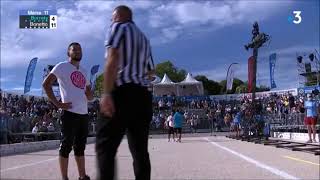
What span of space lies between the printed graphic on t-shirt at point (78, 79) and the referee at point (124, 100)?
264cm

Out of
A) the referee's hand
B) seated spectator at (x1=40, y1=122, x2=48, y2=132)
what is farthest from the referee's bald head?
seated spectator at (x1=40, y1=122, x2=48, y2=132)

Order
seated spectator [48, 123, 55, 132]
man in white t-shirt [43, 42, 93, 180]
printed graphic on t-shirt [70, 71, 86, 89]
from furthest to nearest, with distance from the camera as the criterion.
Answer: seated spectator [48, 123, 55, 132] → printed graphic on t-shirt [70, 71, 86, 89] → man in white t-shirt [43, 42, 93, 180]

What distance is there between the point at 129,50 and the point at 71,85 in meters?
2.81

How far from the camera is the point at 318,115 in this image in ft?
66.2

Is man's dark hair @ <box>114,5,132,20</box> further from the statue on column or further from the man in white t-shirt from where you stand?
the statue on column

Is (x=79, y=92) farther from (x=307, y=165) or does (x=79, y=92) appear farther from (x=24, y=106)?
(x=24, y=106)

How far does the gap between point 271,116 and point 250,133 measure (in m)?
5.29

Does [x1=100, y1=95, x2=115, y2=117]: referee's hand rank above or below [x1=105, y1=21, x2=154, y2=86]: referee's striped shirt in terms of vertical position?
below

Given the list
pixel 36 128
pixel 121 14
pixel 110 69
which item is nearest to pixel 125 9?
pixel 121 14

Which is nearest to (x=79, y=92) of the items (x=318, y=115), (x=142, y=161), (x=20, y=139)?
(x=142, y=161)

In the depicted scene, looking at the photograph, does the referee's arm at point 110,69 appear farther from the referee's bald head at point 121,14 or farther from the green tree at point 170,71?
the green tree at point 170,71

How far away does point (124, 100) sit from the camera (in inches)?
185

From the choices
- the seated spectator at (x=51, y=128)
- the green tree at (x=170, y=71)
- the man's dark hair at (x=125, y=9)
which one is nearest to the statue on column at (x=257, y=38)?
the seated spectator at (x=51, y=128)

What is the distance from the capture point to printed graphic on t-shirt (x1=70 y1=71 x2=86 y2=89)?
7.41 metres
